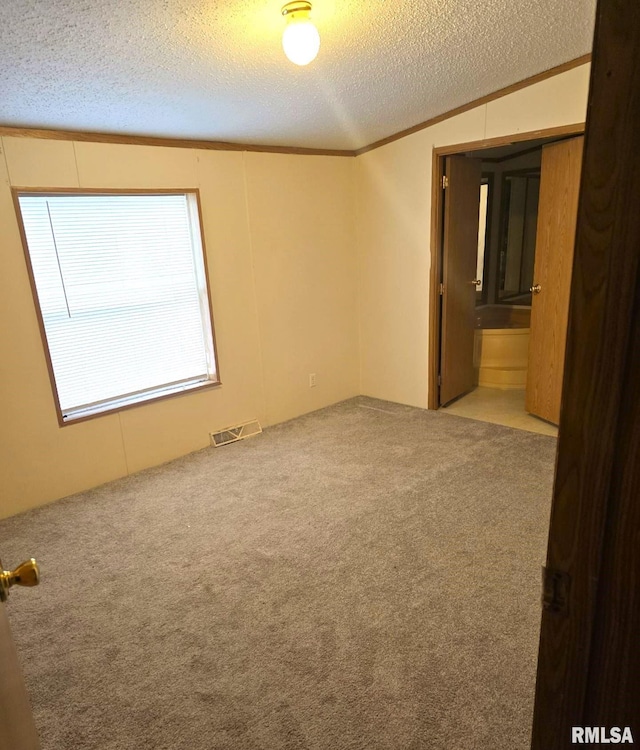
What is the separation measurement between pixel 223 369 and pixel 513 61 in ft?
9.16

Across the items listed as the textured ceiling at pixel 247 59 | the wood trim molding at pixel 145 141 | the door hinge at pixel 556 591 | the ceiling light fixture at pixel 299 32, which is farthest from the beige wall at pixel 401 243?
the door hinge at pixel 556 591

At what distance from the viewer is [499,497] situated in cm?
Result: 288

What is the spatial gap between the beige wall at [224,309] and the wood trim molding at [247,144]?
40 mm

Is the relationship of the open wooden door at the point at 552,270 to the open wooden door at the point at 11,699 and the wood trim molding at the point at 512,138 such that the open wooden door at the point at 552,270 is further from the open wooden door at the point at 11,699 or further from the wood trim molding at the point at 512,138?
the open wooden door at the point at 11,699

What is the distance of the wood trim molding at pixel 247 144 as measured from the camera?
9.11ft

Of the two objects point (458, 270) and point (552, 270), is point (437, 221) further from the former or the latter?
point (552, 270)

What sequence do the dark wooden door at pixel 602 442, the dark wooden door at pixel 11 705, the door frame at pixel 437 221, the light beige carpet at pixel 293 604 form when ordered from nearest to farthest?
the dark wooden door at pixel 602 442
the dark wooden door at pixel 11 705
the light beige carpet at pixel 293 604
the door frame at pixel 437 221

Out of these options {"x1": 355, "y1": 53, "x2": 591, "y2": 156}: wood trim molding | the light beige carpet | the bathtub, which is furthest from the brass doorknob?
the bathtub

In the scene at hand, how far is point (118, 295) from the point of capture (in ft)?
10.7

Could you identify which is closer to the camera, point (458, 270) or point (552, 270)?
point (552, 270)

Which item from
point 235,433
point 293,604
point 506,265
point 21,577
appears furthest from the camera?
point 506,265

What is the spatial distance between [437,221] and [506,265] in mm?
2553

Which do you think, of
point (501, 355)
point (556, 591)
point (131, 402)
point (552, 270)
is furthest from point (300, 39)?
point (501, 355)

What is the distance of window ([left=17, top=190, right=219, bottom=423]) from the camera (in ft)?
9.73
